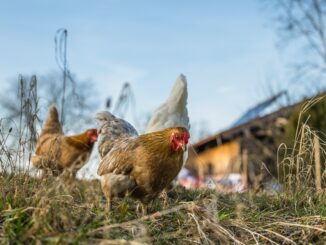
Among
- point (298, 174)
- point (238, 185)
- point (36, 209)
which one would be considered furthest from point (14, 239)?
point (238, 185)

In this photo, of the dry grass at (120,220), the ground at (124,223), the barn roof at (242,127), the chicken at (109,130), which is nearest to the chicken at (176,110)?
the chicken at (109,130)

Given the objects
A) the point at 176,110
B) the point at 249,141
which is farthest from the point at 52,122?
the point at 249,141

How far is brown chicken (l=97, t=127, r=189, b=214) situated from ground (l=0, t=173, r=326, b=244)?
0.45m

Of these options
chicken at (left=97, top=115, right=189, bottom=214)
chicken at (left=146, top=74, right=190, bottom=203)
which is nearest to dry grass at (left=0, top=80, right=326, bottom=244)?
chicken at (left=97, top=115, right=189, bottom=214)

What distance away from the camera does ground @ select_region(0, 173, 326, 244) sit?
2.27 meters

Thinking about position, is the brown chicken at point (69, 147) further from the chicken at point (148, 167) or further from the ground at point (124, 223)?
the ground at point (124, 223)

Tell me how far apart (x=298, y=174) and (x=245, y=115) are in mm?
18956

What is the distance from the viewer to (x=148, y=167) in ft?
12.2

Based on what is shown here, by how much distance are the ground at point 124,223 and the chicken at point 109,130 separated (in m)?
1.56

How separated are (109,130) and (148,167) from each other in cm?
153

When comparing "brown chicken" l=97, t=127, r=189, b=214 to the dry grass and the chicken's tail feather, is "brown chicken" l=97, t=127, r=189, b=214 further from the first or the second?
the chicken's tail feather

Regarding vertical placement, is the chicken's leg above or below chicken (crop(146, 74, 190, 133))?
below

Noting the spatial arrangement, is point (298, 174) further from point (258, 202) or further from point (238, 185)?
point (238, 185)

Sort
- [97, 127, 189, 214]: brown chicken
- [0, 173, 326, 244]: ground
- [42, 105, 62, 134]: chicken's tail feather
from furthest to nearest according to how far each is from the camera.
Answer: [42, 105, 62, 134]: chicken's tail feather < [97, 127, 189, 214]: brown chicken < [0, 173, 326, 244]: ground
